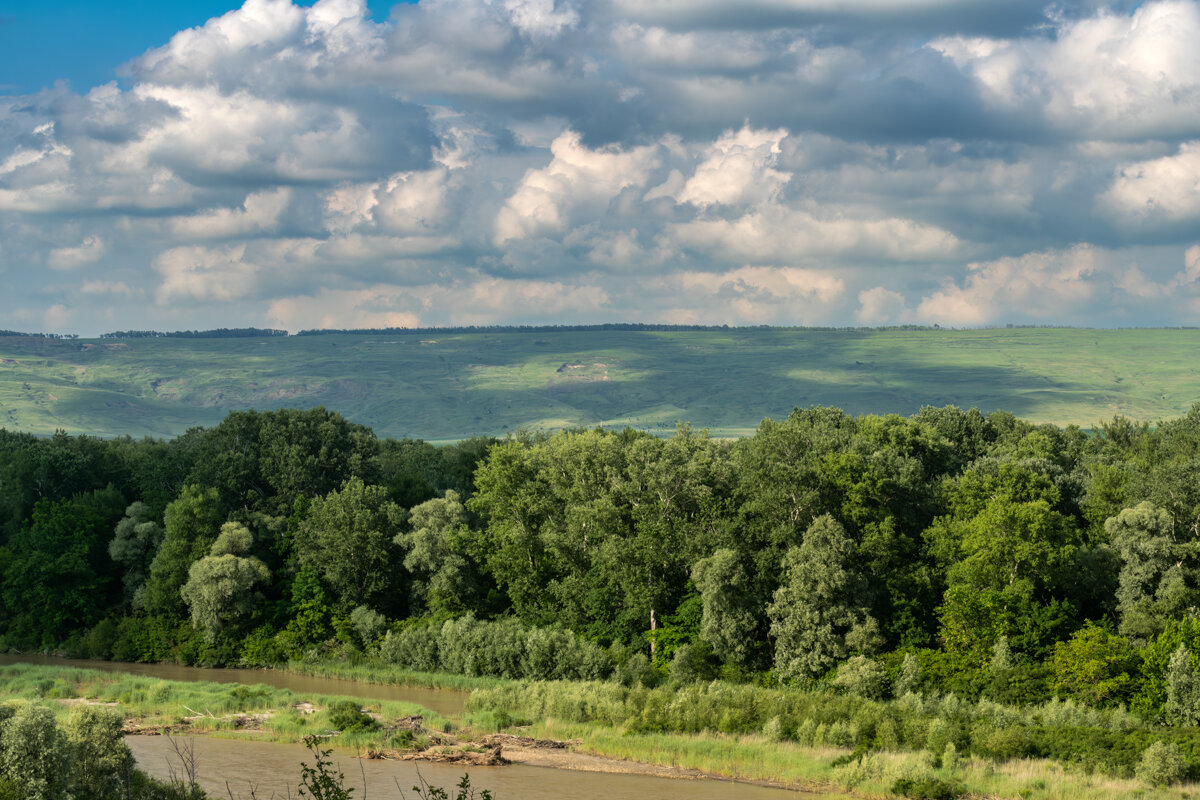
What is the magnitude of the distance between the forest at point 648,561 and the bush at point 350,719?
27.9 ft

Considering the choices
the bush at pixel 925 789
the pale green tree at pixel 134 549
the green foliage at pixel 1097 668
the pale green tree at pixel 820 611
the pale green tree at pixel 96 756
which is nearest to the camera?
the pale green tree at pixel 96 756

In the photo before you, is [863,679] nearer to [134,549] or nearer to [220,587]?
[220,587]

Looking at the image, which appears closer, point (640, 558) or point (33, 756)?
point (33, 756)

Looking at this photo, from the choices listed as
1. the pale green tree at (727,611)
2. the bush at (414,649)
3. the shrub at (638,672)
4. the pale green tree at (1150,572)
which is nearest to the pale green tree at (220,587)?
the bush at (414,649)

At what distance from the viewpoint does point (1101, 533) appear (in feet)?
210

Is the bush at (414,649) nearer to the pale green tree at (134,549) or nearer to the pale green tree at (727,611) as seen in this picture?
the pale green tree at (727,611)

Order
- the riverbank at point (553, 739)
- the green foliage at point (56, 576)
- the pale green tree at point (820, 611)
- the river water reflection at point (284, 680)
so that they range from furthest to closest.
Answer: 1. the green foliage at point (56, 576)
2. the river water reflection at point (284, 680)
3. the pale green tree at point (820, 611)
4. the riverbank at point (553, 739)

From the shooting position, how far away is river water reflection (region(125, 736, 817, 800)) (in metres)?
42.4

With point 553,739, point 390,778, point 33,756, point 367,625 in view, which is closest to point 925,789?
point 553,739

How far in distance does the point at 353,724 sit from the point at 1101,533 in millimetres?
43473

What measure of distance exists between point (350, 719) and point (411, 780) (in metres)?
8.78

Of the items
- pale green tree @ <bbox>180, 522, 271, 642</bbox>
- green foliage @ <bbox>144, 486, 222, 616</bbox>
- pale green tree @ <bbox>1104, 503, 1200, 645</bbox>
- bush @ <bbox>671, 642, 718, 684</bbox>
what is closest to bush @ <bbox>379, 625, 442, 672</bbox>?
pale green tree @ <bbox>180, 522, 271, 642</bbox>

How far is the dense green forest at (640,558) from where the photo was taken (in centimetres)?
5594

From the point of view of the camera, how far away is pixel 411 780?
4441 cm
